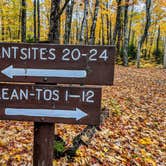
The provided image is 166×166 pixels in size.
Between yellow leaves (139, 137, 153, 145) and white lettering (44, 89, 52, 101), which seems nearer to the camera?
white lettering (44, 89, 52, 101)

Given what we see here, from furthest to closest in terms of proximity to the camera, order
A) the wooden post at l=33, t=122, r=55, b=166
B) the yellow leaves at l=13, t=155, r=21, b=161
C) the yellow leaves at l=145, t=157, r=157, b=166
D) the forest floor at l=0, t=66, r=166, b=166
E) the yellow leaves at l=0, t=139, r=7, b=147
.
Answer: the yellow leaves at l=145, t=157, r=157, b=166, the yellow leaves at l=0, t=139, r=7, b=147, the forest floor at l=0, t=66, r=166, b=166, the yellow leaves at l=13, t=155, r=21, b=161, the wooden post at l=33, t=122, r=55, b=166

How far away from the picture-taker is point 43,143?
270 cm

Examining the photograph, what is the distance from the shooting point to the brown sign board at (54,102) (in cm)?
Result: 251

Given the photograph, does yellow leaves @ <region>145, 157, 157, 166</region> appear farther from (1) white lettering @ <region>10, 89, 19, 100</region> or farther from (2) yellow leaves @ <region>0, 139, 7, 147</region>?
(1) white lettering @ <region>10, 89, 19, 100</region>

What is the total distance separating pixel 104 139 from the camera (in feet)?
16.6

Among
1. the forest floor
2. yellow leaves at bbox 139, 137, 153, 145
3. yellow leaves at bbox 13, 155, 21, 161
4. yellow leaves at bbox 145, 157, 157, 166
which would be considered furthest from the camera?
yellow leaves at bbox 139, 137, 153, 145

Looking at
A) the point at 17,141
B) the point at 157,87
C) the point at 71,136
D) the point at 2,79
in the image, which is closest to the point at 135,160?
the point at 71,136

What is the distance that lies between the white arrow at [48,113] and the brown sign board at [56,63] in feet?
0.92

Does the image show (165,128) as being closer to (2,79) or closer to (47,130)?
(47,130)

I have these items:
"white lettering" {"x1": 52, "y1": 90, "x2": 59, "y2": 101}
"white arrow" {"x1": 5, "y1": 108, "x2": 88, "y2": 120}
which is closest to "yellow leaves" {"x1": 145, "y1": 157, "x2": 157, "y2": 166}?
"white arrow" {"x1": 5, "y1": 108, "x2": 88, "y2": 120}

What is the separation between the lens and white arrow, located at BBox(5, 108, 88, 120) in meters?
2.52

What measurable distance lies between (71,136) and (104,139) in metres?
0.65

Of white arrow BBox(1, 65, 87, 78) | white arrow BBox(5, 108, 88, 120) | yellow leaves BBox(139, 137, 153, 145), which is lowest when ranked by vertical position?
yellow leaves BBox(139, 137, 153, 145)

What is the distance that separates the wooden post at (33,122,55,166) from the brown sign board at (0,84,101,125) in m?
0.14
